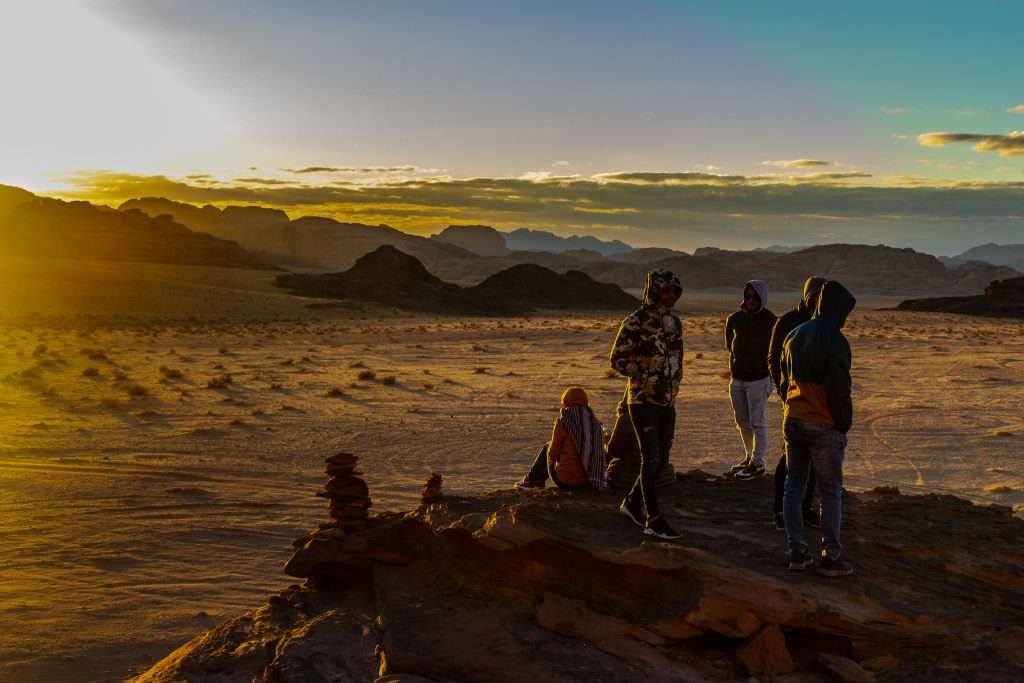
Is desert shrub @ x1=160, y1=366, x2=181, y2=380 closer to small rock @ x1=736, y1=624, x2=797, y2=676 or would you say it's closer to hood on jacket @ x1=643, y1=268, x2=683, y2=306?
hood on jacket @ x1=643, y1=268, x2=683, y2=306

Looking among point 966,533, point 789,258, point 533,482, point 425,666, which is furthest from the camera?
point 789,258

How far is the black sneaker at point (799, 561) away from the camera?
19.7ft

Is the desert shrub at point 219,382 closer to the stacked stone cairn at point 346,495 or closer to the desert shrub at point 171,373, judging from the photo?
the desert shrub at point 171,373

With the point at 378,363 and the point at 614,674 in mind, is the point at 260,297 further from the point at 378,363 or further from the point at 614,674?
the point at 614,674

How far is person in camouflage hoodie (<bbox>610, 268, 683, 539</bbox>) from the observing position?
21.7ft

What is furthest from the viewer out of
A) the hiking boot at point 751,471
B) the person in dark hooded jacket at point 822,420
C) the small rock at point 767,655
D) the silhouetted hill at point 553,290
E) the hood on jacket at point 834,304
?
the silhouetted hill at point 553,290

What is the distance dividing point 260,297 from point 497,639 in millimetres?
66364

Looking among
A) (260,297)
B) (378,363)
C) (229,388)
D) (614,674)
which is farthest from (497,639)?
(260,297)

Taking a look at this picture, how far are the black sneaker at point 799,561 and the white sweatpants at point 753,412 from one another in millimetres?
2543

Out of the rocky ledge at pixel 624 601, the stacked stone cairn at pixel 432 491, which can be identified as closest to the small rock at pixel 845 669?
the rocky ledge at pixel 624 601

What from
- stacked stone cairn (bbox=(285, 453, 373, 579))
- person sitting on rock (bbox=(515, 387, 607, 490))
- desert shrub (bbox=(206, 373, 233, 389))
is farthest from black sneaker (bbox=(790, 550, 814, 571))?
desert shrub (bbox=(206, 373, 233, 389))

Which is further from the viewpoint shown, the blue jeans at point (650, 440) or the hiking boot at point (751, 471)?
the hiking boot at point (751, 471)

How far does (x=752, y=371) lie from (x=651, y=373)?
2308mm

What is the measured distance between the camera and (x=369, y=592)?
7.38 metres
